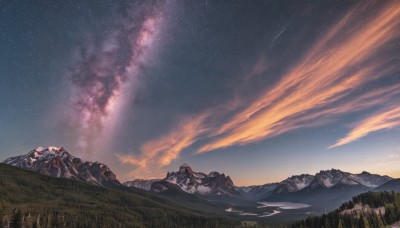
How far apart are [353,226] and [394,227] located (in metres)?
33.4

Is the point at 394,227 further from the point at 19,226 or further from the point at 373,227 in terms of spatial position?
the point at 19,226

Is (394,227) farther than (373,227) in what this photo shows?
No

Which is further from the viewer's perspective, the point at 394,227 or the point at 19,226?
the point at 19,226

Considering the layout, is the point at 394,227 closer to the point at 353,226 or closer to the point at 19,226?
the point at 353,226

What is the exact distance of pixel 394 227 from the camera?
169m

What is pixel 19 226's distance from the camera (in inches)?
7436

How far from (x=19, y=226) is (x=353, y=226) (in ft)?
702

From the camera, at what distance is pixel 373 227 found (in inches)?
7702

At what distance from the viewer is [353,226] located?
199 metres

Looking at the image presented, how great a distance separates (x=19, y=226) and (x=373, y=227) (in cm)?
22491

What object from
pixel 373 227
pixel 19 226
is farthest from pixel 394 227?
pixel 19 226

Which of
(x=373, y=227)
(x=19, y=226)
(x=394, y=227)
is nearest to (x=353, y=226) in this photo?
(x=373, y=227)

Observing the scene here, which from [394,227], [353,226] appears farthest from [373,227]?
[394,227]
